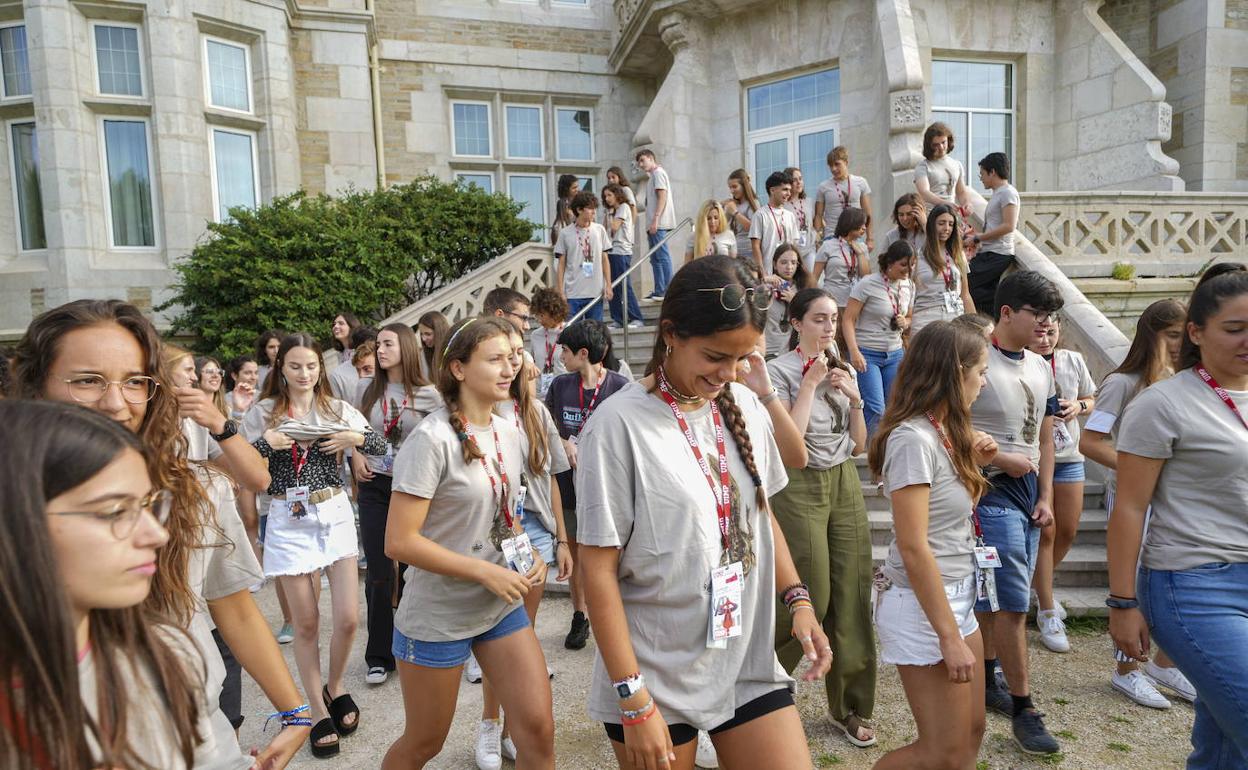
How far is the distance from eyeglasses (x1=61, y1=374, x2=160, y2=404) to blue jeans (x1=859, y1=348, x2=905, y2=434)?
509 cm

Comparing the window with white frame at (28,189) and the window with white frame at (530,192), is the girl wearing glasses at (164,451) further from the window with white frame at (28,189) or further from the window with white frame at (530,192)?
the window with white frame at (530,192)

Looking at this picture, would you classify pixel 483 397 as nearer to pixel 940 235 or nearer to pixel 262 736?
pixel 262 736

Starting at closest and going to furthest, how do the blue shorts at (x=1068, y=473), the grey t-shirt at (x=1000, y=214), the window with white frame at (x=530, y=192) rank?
the blue shorts at (x=1068, y=473) < the grey t-shirt at (x=1000, y=214) < the window with white frame at (x=530, y=192)

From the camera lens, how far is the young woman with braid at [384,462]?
4.29m

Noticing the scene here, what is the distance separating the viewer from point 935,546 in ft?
8.55

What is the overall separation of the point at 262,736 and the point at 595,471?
307cm

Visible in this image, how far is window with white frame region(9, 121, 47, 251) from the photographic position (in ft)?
37.3

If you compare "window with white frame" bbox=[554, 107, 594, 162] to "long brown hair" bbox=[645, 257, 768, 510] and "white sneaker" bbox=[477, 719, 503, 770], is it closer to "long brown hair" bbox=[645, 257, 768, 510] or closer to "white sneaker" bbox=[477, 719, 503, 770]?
"white sneaker" bbox=[477, 719, 503, 770]

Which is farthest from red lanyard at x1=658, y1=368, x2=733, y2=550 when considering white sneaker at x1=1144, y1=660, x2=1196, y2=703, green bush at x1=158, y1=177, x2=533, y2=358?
green bush at x1=158, y1=177, x2=533, y2=358

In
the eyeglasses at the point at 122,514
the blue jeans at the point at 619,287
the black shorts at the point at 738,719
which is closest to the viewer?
the eyeglasses at the point at 122,514

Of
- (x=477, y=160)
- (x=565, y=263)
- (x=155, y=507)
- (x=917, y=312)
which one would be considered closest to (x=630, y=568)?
(x=155, y=507)

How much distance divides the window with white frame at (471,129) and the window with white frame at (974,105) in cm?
883

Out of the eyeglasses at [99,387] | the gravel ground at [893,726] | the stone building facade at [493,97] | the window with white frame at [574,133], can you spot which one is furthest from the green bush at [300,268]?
the eyeglasses at [99,387]

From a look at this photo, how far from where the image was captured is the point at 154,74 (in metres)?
11.0
